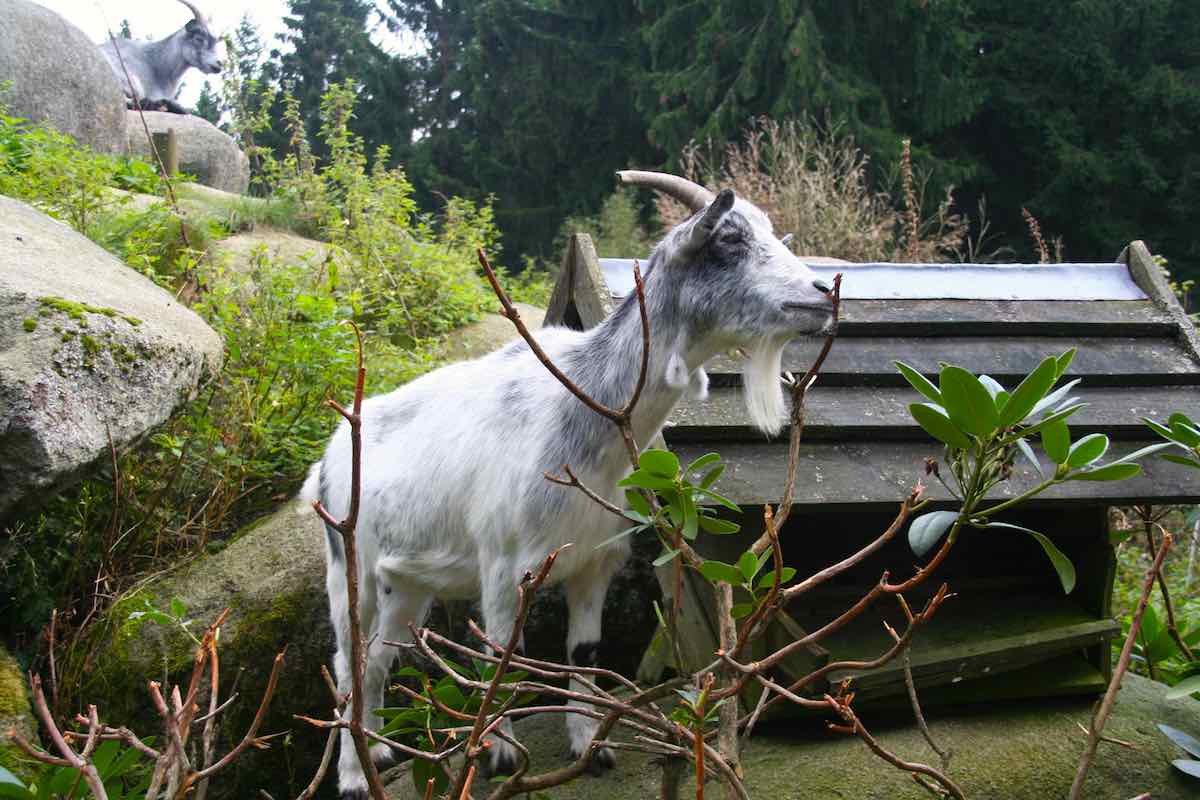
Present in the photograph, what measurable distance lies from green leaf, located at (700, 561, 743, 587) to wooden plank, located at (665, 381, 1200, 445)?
140cm

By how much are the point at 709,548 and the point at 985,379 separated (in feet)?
5.34

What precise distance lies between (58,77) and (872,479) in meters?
10.3

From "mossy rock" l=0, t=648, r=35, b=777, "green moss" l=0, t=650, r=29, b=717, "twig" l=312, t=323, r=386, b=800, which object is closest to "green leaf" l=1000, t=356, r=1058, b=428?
"twig" l=312, t=323, r=386, b=800

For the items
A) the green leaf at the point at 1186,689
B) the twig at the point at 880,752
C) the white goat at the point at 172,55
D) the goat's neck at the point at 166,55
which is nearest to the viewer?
the twig at the point at 880,752

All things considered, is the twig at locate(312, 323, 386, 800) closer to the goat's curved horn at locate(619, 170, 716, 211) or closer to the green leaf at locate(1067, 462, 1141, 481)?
the green leaf at locate(1067, 462, 1141, 481)

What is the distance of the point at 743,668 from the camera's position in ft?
5.25

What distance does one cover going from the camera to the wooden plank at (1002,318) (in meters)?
3.75

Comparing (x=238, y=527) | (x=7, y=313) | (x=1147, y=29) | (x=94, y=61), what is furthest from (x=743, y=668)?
(x=1147, y=29)

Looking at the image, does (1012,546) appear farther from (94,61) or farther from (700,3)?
(700,3)

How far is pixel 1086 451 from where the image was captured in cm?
183

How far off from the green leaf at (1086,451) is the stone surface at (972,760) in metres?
1.58

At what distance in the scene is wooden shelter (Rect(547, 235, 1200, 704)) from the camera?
3207mm

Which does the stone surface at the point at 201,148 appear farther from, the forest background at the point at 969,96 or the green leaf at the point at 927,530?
the green leaf at the point at 927,530

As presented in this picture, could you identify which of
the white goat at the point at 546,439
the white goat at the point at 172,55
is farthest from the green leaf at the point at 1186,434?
the white goat at the point at 172,55
